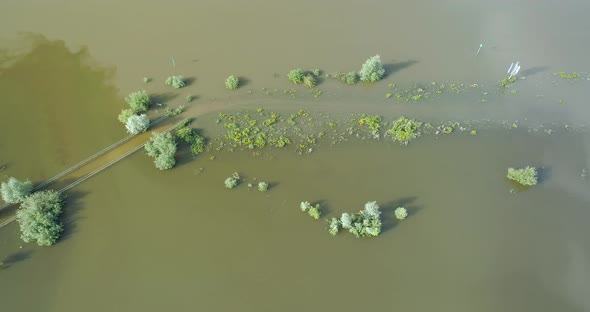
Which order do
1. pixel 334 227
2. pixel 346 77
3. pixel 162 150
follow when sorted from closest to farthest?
pixel 334 227 < pixel 162 150 < pixel 346 77

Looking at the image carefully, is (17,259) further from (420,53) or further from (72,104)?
(420,53)

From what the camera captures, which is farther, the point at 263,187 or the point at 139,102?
the point at 139,102

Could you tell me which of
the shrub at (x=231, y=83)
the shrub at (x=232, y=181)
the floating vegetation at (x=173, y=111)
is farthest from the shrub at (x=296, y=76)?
the shrub at (x=232, y=181)

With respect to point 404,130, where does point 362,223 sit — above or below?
below

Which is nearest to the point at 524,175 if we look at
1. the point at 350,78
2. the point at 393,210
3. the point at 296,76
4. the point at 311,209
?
the point at 393,210

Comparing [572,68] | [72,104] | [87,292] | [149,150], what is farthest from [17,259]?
[572,68]

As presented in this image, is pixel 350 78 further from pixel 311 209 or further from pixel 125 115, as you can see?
pixel 125 115

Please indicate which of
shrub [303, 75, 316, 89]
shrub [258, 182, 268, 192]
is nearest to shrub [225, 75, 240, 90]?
shrub [303, 75, 316, 89]

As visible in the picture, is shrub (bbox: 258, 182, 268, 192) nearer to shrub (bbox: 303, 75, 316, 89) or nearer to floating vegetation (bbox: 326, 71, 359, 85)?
shrub (bbox: 303, 75, 316, 89)
